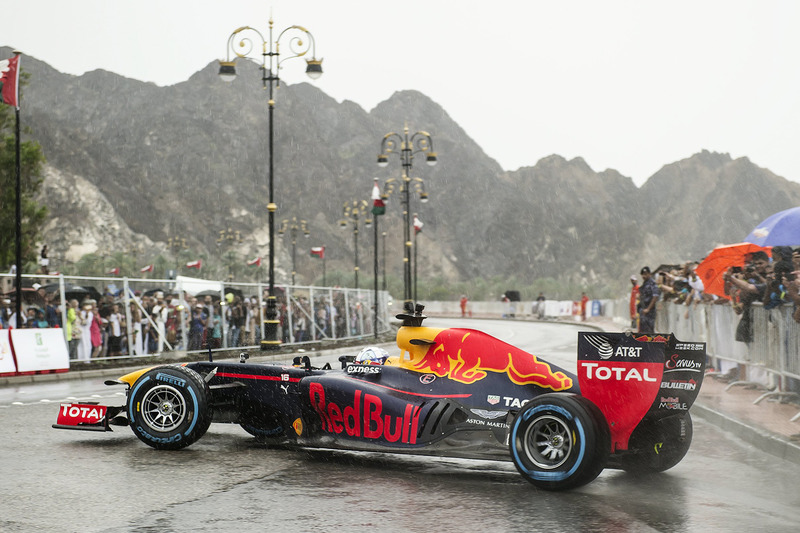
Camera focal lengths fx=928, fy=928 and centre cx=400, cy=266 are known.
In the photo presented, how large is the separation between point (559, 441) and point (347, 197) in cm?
16606

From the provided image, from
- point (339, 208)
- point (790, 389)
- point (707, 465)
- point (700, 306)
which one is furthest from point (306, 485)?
point (339, 208)

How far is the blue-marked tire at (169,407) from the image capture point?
338 inches

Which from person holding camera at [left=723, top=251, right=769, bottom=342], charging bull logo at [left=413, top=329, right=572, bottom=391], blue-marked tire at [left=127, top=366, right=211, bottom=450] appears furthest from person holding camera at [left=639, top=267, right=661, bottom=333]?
blue-marked tire at [left=127, top=366, right=211, bottom=450]

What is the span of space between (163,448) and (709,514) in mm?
4888

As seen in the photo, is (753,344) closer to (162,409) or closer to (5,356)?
(162,409)

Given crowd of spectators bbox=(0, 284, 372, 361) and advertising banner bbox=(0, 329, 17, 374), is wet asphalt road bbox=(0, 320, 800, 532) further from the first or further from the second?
advertising banner bbox=(0, 329, 17, 374)

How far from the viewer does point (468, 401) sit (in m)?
7.71

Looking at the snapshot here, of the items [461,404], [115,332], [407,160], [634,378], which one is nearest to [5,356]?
[115,332]

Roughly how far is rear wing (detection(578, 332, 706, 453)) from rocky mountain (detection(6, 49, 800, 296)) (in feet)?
396

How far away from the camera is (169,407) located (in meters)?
8.74

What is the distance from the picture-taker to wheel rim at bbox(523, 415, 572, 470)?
22.9 ft

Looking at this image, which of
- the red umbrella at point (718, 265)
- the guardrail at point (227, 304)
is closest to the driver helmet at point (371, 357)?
the guardrail at point (227, 304)

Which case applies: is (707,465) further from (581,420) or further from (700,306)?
(700,306)

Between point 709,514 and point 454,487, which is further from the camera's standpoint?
point 454,487
